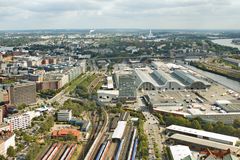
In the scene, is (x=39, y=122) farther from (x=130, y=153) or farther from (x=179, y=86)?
(x=179, y=86)

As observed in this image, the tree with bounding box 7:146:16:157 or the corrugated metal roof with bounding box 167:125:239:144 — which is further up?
the corrugated metal roof with bounding box 167:125:239:144

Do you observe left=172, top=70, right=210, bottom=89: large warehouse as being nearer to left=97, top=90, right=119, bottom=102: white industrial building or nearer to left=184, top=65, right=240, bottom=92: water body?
left=184, top=65, right=240, bottom=92: water body

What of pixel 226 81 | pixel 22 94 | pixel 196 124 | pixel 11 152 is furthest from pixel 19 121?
pixel 226 81

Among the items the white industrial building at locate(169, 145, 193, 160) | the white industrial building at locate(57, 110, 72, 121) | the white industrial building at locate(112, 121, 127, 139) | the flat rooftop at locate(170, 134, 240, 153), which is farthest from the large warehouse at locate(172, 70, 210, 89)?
the white industrial building at locate(169, 145, 193, 160)

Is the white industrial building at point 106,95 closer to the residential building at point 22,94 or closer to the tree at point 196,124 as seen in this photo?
the residential building at point 22,94

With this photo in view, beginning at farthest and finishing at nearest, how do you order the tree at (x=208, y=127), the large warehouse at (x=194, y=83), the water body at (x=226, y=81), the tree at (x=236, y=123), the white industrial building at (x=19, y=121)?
the water body at (x=226, y=81), the large warehouse at (x=194, y=83), the white industrial building at (x=19, y=121), the tree at (x=236, y=123), the tree at (x=208, y=127)

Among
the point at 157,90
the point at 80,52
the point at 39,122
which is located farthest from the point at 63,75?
the point at 80,52

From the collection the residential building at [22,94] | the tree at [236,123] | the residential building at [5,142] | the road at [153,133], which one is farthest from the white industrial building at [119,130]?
the residential building at [22,94]
